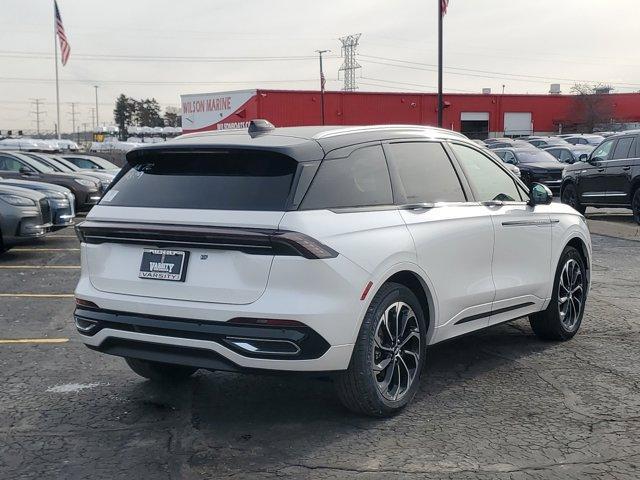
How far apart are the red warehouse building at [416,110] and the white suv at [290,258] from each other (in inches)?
1758

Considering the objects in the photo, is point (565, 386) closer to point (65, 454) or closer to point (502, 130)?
point (65, 454)

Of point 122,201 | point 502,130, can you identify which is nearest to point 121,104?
point 502,130

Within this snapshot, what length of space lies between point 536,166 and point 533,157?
3.33 ft

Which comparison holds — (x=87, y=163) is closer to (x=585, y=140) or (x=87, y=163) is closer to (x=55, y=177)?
(x=55, y=177)

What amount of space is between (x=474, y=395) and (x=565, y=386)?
0.67m

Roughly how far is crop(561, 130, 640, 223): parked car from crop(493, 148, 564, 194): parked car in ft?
17.3

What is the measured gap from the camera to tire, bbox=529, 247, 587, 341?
242 inches

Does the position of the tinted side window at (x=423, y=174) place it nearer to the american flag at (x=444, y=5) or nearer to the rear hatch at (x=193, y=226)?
the rear hatch at (x=193, y=226)

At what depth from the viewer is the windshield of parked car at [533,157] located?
24.2m

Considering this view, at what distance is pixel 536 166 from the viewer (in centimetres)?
2353

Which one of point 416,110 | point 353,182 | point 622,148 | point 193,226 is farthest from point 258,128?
point 416,110

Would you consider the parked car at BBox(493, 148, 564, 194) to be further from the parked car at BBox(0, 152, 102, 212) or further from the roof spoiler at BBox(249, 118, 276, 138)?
the roof spoiler at BBox(249, 118, 276, 138)

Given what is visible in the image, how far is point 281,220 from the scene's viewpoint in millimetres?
3916

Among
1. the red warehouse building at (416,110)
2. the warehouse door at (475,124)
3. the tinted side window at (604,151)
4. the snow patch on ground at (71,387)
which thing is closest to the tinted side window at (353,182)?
the snow patch on ground at (71,387)
